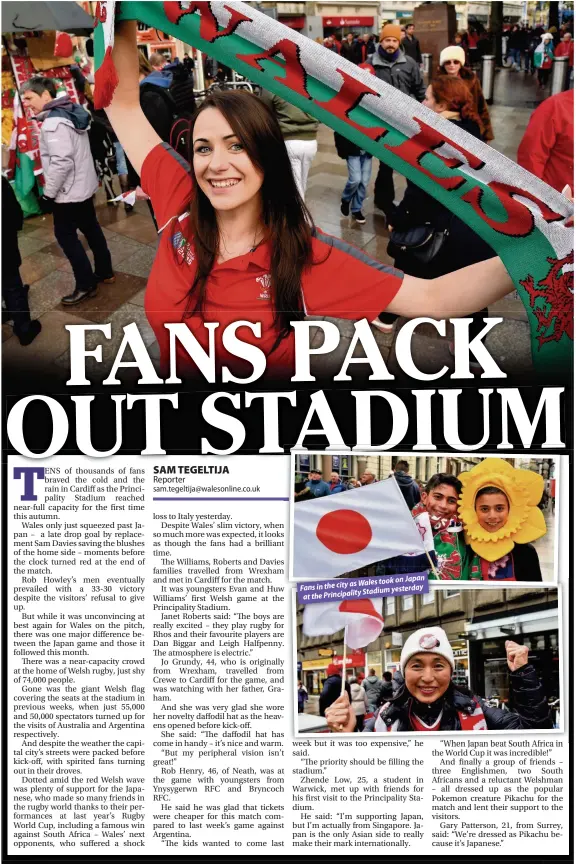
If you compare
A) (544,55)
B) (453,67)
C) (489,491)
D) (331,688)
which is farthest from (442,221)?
(331,688)

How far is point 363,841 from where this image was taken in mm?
2855

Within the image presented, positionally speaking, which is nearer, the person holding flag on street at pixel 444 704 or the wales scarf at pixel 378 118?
the wales scarf at pixel 378 118

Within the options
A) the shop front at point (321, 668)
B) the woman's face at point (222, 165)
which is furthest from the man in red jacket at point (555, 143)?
the shop front at point (321, 668)

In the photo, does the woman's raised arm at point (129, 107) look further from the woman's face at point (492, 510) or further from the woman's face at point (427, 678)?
the woman's face at point (427, 678)

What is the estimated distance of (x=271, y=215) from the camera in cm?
277

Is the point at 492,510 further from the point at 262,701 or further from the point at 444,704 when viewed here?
the point at 262,701

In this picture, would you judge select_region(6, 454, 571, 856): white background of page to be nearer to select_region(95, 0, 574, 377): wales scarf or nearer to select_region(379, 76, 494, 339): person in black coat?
select_region(379, 76, 494, 339): person in black coat

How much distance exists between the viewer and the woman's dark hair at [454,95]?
108 inches

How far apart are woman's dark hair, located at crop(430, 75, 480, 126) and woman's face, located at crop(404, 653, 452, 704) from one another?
1.69 meters

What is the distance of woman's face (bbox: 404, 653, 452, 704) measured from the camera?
284cm

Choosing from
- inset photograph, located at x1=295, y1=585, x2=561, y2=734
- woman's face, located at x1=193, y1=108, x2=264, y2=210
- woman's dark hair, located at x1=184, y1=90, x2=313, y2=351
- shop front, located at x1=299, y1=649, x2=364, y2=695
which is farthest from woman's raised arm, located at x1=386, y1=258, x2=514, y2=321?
shop front, located at x1=299, y1=649, x2=364, y2=695

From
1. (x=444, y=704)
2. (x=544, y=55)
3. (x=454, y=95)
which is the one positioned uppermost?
(x=544, y=55)

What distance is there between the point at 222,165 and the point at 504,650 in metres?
1.74

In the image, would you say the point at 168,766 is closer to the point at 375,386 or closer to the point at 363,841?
the point at 363,841
